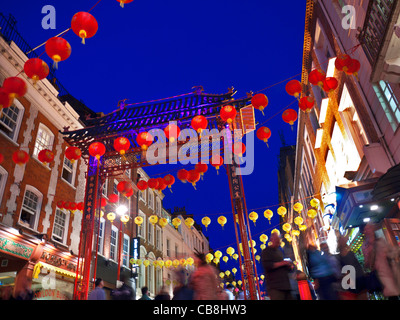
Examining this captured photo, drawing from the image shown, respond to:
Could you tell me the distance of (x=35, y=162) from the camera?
533 inches

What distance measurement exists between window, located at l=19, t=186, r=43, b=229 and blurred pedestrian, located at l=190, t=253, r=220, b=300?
9.66 m

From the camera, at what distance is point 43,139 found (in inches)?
576

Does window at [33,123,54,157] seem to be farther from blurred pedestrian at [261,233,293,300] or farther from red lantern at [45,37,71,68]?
blurred pedestrian at [261,233,293,300]

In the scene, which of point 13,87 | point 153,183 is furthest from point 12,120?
point 153,183

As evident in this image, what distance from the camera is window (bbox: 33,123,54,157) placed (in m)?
14.0

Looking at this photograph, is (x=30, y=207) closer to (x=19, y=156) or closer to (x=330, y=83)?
(x=19, y=156)

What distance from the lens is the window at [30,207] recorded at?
40.6ft

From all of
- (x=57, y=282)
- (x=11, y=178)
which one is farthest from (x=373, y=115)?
(x=57, y=282)

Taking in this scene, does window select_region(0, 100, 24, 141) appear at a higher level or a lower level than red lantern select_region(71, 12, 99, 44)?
higher

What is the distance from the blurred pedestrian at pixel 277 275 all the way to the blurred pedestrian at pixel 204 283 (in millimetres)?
1078

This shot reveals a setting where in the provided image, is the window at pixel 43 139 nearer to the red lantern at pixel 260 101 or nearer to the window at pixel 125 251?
the window at pixel 125 251

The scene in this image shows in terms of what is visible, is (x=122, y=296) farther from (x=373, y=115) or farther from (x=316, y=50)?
(x=316, y=50)

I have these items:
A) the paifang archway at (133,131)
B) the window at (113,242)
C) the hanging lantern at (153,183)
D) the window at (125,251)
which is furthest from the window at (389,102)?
the window at (125,251)

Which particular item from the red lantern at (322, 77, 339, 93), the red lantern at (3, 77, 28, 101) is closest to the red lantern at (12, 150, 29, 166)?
→ the red lantern at (3, 77, 28, 101)
